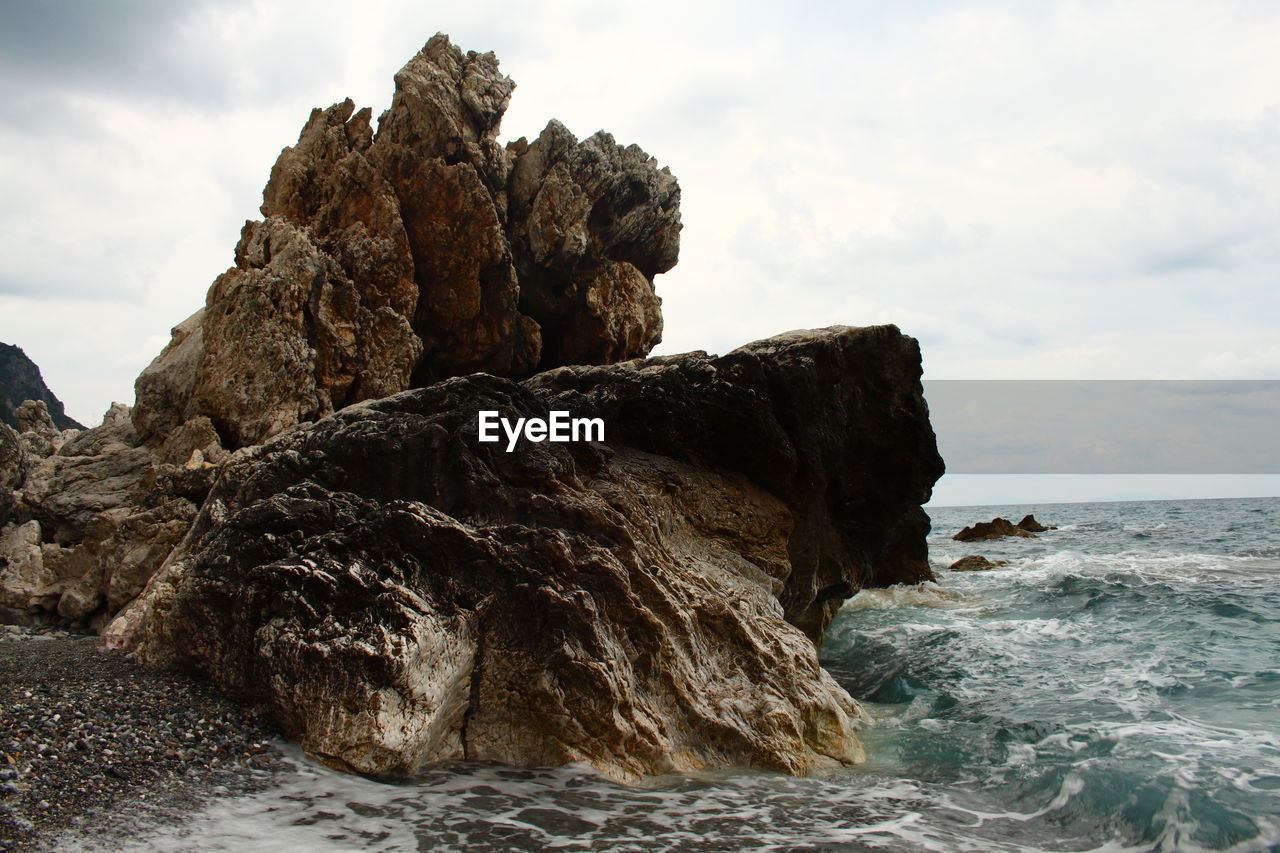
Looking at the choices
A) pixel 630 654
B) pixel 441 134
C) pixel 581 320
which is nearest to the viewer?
pixel 630 654

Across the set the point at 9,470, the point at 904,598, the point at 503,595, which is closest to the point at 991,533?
the point at 904,598

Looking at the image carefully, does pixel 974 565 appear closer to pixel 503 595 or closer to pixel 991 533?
pixel 991 533

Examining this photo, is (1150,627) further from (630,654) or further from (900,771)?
(630,654)

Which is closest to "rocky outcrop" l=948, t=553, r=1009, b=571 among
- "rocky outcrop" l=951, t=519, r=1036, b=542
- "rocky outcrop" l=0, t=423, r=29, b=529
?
"rocky outcrop" l=951, t=519, r=1036, b=542

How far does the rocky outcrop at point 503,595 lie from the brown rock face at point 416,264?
6145mm

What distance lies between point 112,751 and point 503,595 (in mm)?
2922

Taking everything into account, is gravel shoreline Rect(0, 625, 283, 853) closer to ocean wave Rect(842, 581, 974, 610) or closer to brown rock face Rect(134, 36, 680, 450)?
brown rock face Rect(134, 36, 680, 450)

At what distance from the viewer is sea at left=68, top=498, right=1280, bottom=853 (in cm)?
503

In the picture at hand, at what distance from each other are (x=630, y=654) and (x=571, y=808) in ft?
5.49

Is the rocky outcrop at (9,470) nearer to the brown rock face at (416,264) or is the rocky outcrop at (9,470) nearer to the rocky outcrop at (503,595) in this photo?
the brown rock face at (416,264)

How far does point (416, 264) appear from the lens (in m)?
19.5

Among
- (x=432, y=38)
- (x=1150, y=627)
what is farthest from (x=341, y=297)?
(x=1150, y=627)

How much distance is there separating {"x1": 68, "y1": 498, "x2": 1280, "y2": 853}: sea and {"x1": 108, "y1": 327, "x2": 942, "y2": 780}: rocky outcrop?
38 centimetres

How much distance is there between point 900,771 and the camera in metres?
7.10
